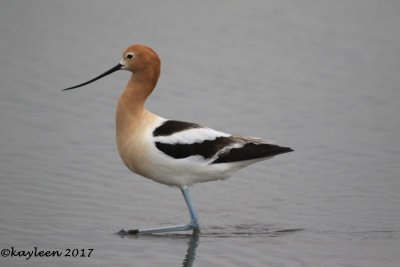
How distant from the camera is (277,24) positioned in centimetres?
1695

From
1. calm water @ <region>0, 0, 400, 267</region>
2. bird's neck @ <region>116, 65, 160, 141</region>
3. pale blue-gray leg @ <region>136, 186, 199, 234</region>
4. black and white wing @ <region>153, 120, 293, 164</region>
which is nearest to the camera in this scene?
calm water @ <region>0, 0, 400, 267</region>

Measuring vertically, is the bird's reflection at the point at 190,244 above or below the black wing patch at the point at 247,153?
below

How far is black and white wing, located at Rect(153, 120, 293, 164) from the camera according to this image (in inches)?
357

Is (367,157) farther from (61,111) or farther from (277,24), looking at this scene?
(277,24)

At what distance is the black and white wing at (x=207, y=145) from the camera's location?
9.06 meters

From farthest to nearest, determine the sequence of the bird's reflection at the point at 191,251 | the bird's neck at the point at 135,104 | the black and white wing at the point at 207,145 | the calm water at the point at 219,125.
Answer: the bird's neck at the point at 135,104
the black and white wing at the point at 207,145
the calm water at the point at 219,125
the bird's reflection at the point at 191,251

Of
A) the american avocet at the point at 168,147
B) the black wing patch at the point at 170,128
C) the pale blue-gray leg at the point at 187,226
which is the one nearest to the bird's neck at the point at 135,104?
the american avocet at the point at 168,147

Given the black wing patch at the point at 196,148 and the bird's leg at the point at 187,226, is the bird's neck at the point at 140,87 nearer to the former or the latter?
the black wing patch at the point at 196,148

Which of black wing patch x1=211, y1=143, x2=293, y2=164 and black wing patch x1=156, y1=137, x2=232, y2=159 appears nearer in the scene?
black wing patch x1=156, y1=137, x2=232, y2=159

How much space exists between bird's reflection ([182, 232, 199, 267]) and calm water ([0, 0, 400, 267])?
0.03 meters

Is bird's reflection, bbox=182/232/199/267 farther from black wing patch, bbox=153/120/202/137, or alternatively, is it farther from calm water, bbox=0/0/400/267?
black wing patch, bbox=153/120/202/137

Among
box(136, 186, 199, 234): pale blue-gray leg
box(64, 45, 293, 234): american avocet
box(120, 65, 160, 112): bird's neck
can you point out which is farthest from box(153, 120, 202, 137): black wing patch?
box(136, 186, 199, 234): pale blue-gray leg

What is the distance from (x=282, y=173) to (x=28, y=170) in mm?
2880

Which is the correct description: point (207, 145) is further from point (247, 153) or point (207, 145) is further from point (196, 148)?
point (247, 153)
